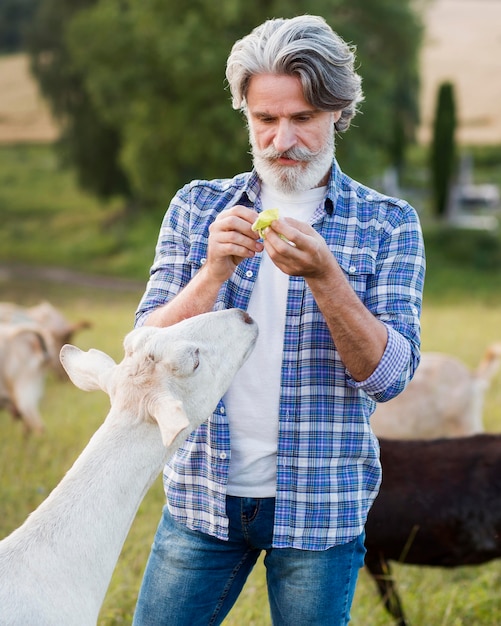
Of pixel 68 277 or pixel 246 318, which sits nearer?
pixel 246 318

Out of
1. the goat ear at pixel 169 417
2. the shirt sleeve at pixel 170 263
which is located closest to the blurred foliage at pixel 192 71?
the shirt sleeve at pixel 170 263

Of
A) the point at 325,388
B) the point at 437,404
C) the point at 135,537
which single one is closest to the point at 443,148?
the point at 437,404

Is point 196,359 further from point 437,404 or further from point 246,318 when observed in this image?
point 437,404

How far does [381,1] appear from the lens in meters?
24.8

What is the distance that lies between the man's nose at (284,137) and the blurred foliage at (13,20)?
1648 inches

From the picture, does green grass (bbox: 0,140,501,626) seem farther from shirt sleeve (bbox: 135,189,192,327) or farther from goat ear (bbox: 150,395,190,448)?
goat ear (bbox: 150,395,190,448)

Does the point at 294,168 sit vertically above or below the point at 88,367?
above

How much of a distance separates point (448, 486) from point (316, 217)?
2.11 m

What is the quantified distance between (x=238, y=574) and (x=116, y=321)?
1098cm

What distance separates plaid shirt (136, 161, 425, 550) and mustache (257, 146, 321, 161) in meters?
0.12

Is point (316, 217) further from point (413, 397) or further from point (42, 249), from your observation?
point (42, 249)

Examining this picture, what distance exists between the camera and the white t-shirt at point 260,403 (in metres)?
2.52

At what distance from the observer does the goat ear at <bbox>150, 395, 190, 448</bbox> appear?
80.6 inches

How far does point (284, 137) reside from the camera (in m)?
2.49
